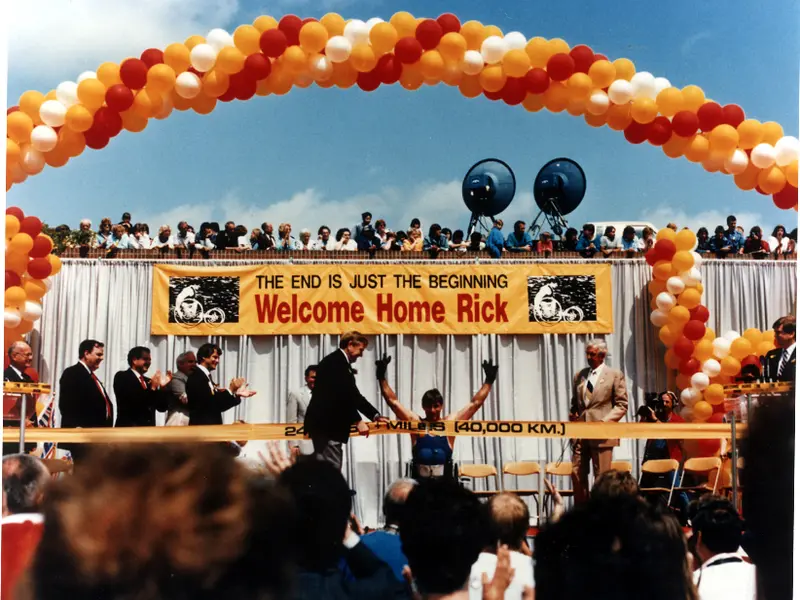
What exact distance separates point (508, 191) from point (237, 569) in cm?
785

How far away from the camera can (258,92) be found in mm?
7980

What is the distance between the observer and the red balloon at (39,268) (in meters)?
9.36

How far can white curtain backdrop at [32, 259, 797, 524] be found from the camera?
11.2 m

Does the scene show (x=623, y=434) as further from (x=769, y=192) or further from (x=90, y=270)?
(x=90, y=270)

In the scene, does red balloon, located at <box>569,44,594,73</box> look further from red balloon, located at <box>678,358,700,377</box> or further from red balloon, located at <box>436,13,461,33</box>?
red balloon, located at <box>678,358,700,377</box>

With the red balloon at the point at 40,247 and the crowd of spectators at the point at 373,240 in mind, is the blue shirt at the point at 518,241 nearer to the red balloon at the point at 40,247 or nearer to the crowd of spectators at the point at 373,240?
the crowd of spectators at the point at 373,240

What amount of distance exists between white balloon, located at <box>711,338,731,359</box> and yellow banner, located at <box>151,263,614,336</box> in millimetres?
1331

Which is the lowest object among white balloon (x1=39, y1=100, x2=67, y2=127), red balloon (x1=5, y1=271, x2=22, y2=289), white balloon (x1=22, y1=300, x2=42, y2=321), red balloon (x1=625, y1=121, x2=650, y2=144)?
white balloon (x1=22, y1=300, x2=42, y2=321)

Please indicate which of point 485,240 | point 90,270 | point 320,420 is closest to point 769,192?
point 485,240

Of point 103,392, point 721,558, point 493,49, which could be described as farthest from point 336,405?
point 721,558

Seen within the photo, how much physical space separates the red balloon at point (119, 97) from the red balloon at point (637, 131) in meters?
4.50

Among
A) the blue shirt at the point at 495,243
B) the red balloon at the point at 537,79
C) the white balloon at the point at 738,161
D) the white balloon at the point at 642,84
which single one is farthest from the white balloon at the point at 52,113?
the white balloon at the point at 738,161

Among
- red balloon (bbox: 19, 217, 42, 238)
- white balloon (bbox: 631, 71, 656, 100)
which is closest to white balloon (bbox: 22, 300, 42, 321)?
red balloon (bbox: 19, 217, 42, 238)

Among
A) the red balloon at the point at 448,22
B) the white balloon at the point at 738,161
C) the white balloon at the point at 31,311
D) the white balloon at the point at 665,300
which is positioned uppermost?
the red balloon at the point at 448,22
